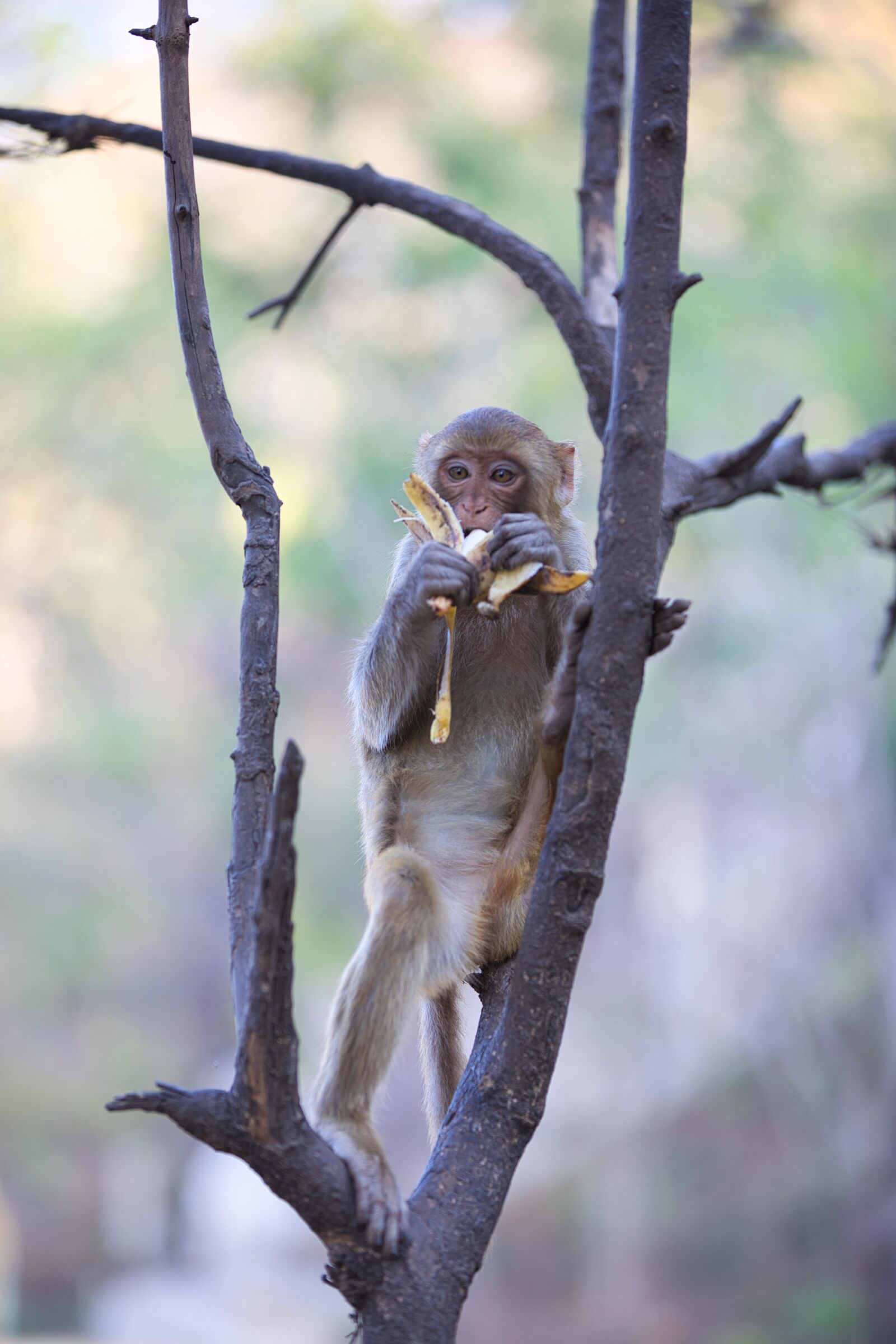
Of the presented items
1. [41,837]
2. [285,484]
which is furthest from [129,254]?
[41,837]

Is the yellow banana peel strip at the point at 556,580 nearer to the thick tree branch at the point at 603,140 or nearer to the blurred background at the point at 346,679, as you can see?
the thick tree branch at the point at 603,140

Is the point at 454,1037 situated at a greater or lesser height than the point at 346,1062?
greater

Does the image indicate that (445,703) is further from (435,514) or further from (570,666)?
(435,514)

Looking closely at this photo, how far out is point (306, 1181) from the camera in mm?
2227

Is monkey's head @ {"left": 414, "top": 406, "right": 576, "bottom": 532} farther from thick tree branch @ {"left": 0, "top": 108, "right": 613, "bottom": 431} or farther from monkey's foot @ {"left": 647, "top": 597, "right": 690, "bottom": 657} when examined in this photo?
monkey's foot @ {"left": 647, "top": 597, "right": 690, "bottom": 657}

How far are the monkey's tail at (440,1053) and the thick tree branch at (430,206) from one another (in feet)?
5.80

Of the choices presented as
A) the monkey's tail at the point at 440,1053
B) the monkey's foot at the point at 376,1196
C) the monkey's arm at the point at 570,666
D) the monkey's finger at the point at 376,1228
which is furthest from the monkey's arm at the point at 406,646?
the monkey's finger at the point at 376,1228

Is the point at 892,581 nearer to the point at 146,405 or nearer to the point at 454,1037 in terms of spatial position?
the point at 146,405

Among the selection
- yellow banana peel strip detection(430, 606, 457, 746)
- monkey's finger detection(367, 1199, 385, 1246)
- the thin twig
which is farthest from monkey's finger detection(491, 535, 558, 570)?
the thin twig

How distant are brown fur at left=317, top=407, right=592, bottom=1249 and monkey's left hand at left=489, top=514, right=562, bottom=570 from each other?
229 millimetres

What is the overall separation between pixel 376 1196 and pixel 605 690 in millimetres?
982

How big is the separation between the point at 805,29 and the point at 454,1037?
978cm

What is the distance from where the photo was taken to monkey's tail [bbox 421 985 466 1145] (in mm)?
3326

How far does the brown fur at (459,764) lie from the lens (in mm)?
2881
